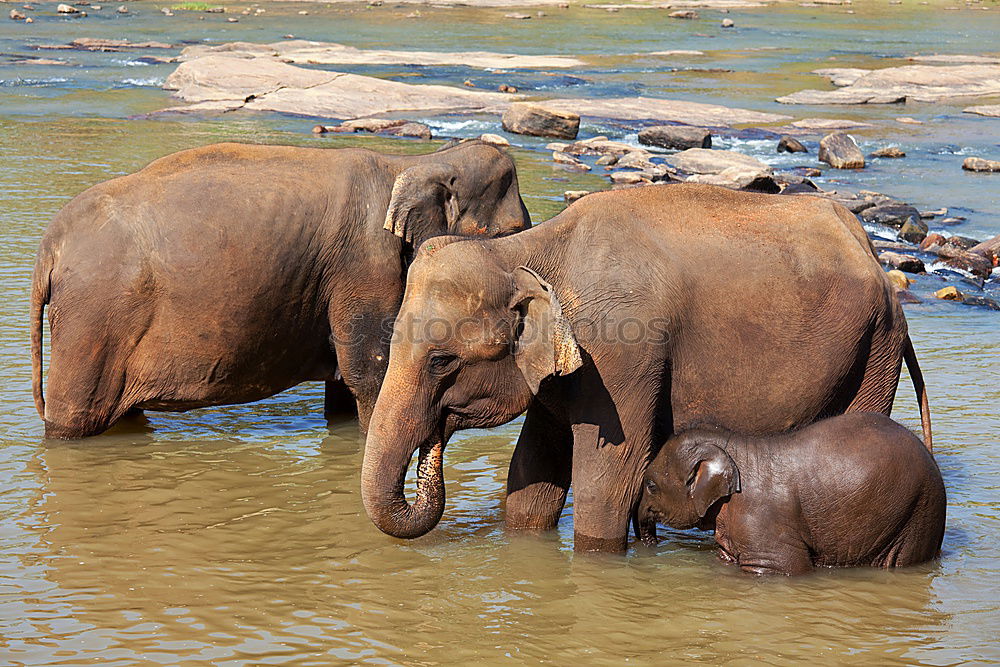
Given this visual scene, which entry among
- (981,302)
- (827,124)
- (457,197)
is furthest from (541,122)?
(457,197)

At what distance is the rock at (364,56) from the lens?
29641 millimetres

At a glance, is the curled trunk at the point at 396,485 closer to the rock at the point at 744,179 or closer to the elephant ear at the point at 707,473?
the elephant ear at the point at 707,473

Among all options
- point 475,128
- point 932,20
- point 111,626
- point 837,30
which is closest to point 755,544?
point 111,626

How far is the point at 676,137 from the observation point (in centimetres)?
1927

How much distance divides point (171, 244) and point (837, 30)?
37399 millimetres

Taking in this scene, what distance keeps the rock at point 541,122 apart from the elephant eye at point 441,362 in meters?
15.4

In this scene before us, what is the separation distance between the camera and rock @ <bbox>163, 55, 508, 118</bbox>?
22.3 m

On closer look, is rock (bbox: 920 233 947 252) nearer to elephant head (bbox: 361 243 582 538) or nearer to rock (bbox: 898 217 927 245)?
rock (bbox: 898 217 927 245)

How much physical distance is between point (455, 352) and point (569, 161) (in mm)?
13148

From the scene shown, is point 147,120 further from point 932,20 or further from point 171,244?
point 932,20

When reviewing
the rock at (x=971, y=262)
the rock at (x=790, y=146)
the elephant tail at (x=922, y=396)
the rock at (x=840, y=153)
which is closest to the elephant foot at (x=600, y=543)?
the elephant tail at (x=922, y=396)

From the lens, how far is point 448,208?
7.13m

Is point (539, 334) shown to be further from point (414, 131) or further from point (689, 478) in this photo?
point (414, 131)

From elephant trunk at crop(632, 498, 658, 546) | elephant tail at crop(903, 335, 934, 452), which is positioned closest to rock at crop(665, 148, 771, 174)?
elephant tail at crop(903, 335, 934, 452)
